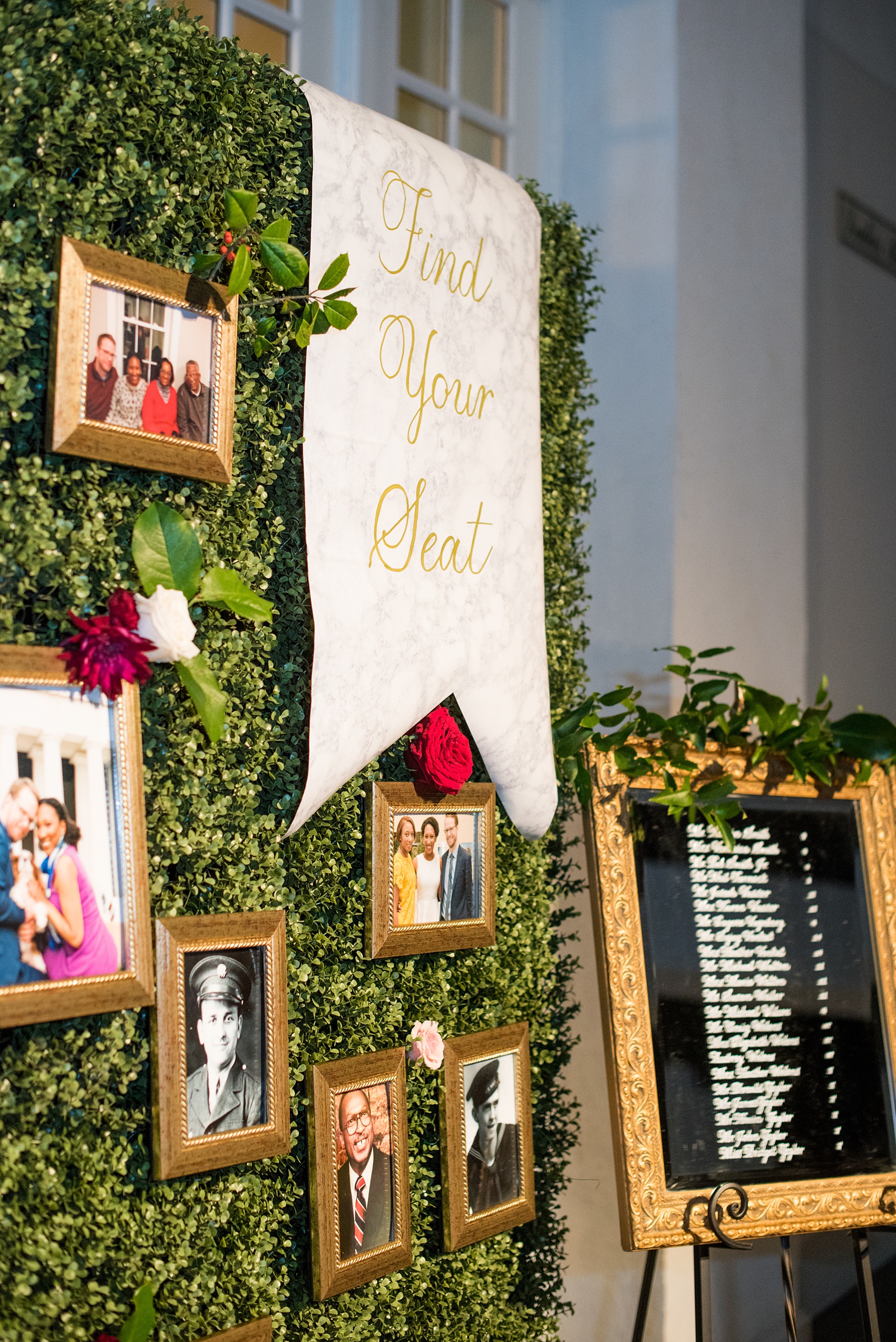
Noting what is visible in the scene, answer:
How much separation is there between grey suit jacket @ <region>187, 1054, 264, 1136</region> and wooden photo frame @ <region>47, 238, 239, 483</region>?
2.19ft

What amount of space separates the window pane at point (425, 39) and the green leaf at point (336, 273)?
1.01 m

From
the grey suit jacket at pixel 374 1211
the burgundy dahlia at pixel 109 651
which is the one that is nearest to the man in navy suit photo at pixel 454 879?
the grey suit jacket at pixel 374 1211

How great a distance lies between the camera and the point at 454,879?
1563 millimetres

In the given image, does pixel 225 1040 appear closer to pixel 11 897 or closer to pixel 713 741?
pixel 11 897

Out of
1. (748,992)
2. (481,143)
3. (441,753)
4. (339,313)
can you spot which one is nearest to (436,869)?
(441,753)

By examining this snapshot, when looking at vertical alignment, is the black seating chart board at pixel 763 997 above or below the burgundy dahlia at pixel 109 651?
below

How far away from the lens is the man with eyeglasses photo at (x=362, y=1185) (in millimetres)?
1362

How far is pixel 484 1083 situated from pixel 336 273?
111 cm

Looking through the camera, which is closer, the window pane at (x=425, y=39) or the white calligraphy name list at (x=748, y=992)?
the white calligraphy name list at (x=748, y=992)

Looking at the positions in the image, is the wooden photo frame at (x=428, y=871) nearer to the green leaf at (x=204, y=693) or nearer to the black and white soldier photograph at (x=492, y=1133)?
the black and white soldier photograph at (x=492, y=1133)

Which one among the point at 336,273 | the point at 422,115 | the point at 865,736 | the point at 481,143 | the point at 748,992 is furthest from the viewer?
the point at 481,143

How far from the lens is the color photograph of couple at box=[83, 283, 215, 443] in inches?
45.4

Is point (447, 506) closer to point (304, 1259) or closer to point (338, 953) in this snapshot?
point (338, 953)

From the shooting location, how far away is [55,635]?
1154 millimetres
